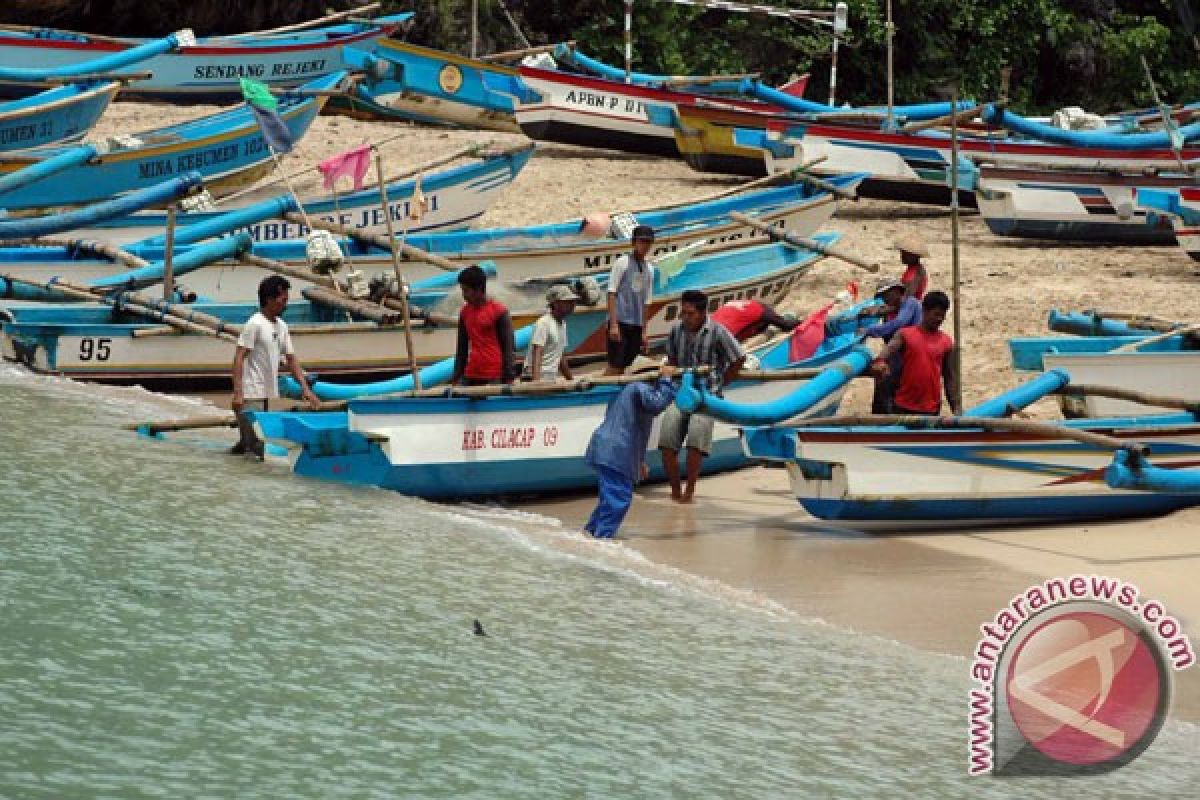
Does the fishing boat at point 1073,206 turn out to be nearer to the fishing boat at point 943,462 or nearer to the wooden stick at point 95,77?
the fishing boat at point 943,462

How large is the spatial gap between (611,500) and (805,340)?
3.22m

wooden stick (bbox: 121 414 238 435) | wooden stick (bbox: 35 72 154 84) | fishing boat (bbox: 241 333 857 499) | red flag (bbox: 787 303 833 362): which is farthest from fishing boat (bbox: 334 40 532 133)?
fishing boat (bbox: 241 333 857 499)

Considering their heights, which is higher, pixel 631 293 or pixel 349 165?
pixel 349 165

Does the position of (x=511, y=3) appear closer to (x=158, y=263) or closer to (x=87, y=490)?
(x=158, y=263)

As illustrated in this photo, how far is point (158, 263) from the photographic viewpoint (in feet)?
56.7

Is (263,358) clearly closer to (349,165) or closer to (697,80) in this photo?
(349,165)

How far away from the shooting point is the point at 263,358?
13539 mm

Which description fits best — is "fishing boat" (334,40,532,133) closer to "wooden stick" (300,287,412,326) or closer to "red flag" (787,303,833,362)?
"wooden stick" (300,287,412,326)

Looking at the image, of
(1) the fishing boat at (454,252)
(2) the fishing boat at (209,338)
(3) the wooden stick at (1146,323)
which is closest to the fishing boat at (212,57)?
(1) the fishing boat at (454,252)

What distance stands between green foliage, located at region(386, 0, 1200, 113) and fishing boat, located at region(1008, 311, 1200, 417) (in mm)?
14511

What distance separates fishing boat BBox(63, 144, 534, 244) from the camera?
20141 mm

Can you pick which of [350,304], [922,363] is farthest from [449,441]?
[350,304]

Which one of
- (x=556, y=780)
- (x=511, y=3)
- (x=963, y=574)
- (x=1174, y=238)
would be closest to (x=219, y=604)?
(x=556, y=780)

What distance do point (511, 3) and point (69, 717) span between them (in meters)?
22.4
